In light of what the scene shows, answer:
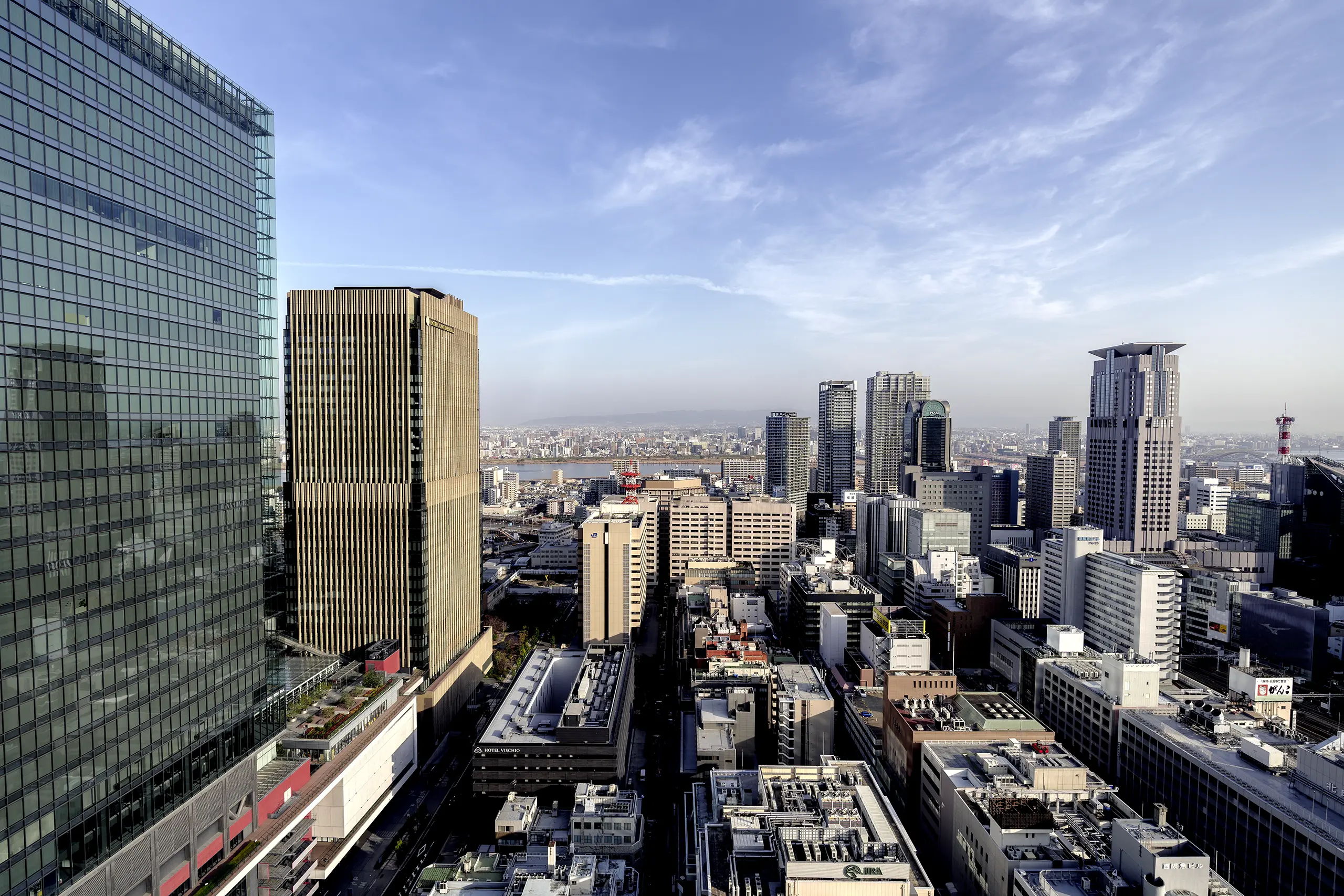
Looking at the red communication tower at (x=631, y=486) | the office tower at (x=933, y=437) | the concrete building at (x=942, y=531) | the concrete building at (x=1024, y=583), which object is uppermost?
the office tower at (x=933, y=437)

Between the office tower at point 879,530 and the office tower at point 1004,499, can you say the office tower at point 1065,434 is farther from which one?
the office tower at point 879,530

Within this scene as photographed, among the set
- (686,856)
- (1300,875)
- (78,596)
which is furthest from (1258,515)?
(78,596)

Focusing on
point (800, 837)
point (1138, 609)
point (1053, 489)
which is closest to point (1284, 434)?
point (1053, 489)

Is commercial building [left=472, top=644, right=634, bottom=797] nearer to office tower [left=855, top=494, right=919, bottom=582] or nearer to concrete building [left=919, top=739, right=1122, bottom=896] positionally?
concrete building [left=919, top=739, right=1122, bottom=896]

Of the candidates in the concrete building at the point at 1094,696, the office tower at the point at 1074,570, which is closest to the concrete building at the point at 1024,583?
the office tower at the point at 1074,570

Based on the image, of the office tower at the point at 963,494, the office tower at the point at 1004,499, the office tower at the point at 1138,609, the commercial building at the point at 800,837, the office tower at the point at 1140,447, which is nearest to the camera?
the commercial building at the point at 800,837

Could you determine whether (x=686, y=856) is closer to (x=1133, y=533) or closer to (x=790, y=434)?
(x=1133, y=533)

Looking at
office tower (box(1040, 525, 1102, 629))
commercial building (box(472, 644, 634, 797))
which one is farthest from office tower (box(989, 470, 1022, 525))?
commercial building (box(472, 644, 634, 797))
